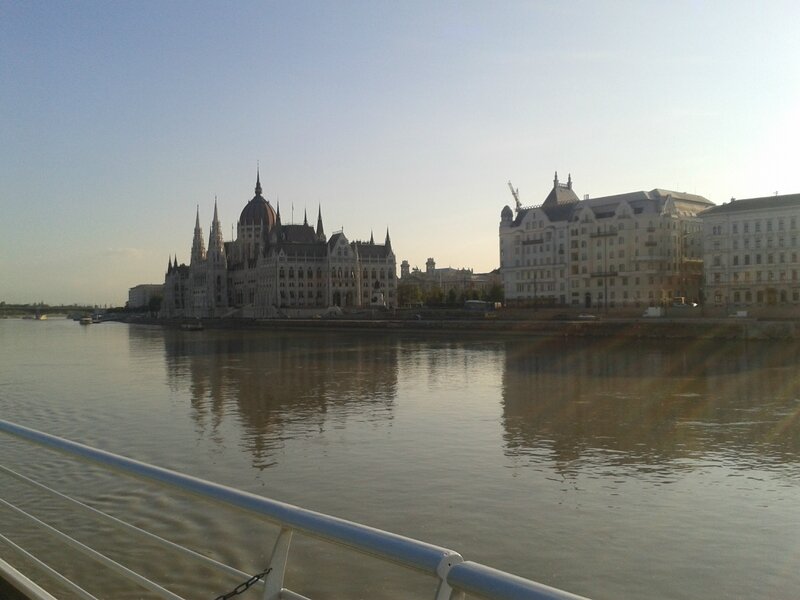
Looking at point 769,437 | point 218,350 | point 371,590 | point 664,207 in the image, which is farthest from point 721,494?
point 664,207

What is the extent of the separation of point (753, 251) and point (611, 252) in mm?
20513

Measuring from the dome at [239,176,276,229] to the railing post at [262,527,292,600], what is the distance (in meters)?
193

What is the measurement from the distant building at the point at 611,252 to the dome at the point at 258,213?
93.0 m

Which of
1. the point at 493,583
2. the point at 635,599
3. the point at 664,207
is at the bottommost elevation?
the point at 635,599

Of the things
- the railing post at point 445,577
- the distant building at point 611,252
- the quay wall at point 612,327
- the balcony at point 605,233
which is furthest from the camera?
the balcony at point 605,233

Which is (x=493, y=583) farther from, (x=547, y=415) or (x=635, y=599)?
(x=547, y=415)

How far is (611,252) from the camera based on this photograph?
10200 cm

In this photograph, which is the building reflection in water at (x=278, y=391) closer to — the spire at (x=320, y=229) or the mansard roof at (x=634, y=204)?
the mansard roof at (x=634, y=204)

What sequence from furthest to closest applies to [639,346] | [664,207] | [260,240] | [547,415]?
[260,240] → [664,207] → [639,346] → [547,415]

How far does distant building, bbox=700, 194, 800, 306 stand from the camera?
270ft

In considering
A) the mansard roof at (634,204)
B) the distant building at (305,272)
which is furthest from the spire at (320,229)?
the mansard roof at (634,204)

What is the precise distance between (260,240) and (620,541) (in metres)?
179

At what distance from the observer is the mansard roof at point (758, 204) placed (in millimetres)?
82500

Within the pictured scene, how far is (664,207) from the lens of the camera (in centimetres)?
9831
